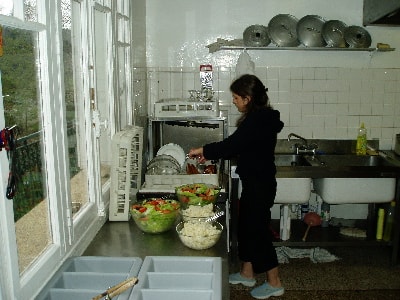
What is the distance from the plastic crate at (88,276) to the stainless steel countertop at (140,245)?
0.11 metres

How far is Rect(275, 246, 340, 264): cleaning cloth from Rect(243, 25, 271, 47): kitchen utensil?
70.5 inches

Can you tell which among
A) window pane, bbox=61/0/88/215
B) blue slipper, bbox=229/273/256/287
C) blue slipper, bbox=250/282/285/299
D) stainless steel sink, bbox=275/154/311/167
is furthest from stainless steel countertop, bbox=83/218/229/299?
stainless steel sink, bbox=275/154/311/167

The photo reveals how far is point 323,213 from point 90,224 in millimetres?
2469

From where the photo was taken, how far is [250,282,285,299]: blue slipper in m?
3.04

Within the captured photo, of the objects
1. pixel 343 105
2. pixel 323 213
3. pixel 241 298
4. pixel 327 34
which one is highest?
pixel 327 34

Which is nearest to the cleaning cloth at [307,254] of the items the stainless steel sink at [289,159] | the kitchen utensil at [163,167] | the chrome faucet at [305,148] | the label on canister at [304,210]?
the label on canister at [304,210]

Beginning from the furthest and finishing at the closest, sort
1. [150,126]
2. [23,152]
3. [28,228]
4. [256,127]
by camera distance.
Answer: [150,126]
[256,127]
[28,228]
[23,152]

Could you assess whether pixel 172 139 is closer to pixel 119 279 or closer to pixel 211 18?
pixel 211 18

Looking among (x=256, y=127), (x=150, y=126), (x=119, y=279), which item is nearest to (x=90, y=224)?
(x=119, y=279)

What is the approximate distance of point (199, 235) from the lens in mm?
1988

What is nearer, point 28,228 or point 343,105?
point 28,228

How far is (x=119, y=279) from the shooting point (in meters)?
1.70

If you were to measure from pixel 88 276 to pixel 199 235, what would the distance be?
1.72 feet

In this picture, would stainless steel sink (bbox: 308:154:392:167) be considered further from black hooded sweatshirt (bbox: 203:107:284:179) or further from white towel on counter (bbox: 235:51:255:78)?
black hooded sweatshirt (bbox: 203:107:284:179)
